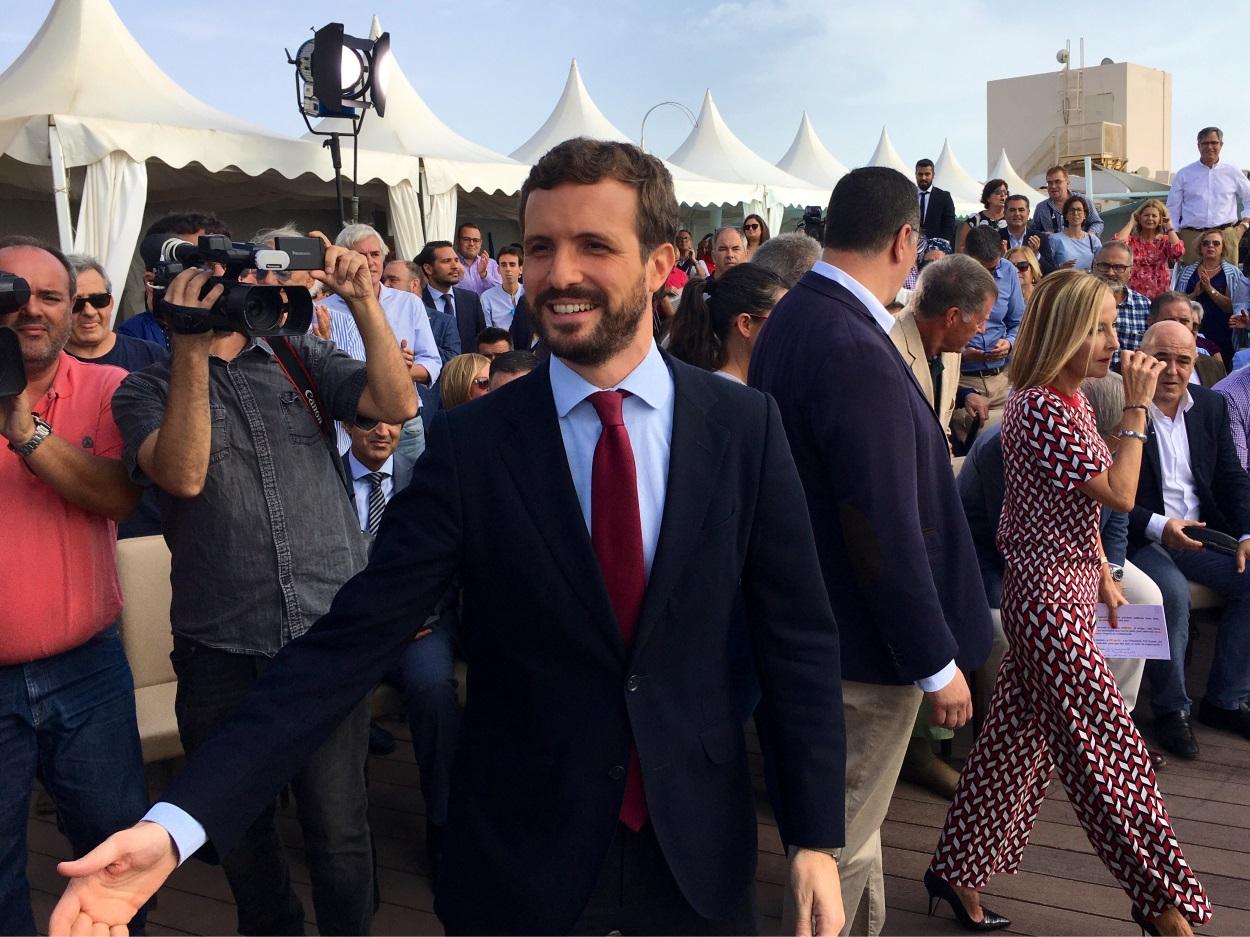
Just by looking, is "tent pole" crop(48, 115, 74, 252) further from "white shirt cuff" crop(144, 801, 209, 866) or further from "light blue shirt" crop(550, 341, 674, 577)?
"white shirt cuff" crop(144, 801, 209, 866)

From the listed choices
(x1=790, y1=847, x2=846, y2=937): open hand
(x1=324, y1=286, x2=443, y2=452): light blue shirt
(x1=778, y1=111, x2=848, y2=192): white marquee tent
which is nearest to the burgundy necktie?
(x1=790, y1=847, x2=846, y2=937): open hand

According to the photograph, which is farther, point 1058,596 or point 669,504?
point 1058,596

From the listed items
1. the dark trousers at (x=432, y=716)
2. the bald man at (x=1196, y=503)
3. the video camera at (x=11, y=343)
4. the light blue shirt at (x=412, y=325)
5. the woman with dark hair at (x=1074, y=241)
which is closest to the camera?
the video camera at (x=11, y=343)

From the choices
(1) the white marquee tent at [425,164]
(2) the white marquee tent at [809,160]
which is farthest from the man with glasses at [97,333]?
(2) the white marquee tent at [809,160]

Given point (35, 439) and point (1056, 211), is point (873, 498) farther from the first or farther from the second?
point (1056, 211)

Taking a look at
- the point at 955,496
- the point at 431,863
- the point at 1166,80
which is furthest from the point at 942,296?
the point at 1166,80

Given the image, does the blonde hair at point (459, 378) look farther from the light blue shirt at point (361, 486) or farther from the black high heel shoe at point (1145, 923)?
the black high heel shoe at point (1145, 923)

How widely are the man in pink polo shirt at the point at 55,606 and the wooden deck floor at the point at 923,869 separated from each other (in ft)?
3.14

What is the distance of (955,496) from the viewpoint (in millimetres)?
2492

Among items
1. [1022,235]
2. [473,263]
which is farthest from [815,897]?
[1022,235]

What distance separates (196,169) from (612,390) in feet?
31.9

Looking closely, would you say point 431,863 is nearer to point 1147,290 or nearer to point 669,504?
point 669,504

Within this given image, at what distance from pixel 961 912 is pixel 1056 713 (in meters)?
0.68

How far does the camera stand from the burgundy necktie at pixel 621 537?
153 cm
